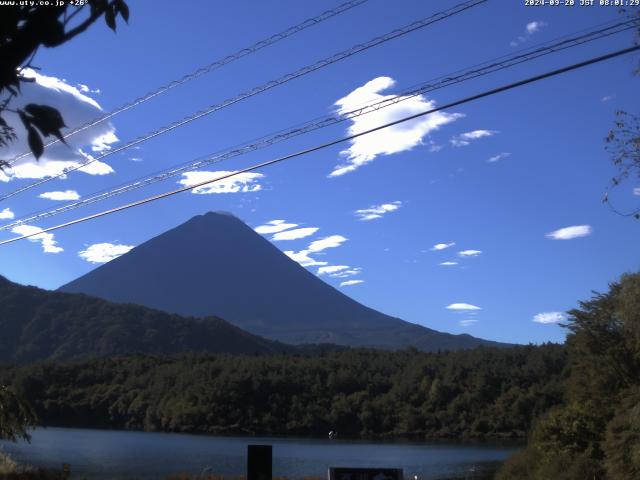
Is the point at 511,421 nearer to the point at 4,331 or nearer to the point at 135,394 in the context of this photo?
the point at 135,394

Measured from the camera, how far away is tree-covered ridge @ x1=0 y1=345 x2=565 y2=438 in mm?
82200

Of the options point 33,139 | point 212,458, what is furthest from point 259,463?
point 212,458

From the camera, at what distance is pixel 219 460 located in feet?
147

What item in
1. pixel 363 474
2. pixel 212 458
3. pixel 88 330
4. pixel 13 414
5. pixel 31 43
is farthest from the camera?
pixel 88 330

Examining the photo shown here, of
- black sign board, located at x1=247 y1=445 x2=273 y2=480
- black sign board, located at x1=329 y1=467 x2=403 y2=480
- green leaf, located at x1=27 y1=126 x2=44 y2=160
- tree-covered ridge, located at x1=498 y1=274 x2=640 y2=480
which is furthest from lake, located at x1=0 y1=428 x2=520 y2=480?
green leaf, located at x1=27 y1=126 x2=44 y2=160

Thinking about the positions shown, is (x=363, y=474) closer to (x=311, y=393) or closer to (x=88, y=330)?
(x=311, y=393)

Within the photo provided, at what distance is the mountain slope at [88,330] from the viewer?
144625 mm

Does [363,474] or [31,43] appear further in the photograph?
[363,474]

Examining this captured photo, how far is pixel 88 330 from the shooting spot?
5871 inches

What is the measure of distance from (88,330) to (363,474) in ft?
486

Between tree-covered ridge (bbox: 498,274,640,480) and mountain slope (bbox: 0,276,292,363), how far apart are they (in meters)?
121

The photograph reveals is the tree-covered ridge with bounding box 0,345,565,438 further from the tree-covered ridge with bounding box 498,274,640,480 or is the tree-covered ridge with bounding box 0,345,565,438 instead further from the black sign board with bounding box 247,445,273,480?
the black sign board with bounding box 247,445,273,480

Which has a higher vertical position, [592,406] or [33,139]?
[33,139]

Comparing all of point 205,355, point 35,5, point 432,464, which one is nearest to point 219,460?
point 432,464
